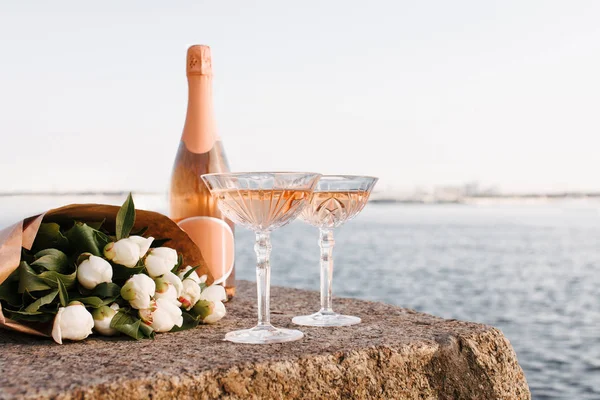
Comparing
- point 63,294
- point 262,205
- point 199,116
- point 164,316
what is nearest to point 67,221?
point 63,294

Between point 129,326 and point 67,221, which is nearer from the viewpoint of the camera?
Answer: point 129,326

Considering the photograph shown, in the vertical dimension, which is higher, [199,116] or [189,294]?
[199,116]

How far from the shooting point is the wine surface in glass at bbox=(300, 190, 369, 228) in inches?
71.6

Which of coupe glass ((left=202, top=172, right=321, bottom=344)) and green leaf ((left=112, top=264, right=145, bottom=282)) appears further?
green leaf ((left=112, top=264, right=145, bottom=282))

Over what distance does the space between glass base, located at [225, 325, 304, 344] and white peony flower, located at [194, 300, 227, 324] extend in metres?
0.17

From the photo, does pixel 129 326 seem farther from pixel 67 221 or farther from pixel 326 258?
pixel 326 258

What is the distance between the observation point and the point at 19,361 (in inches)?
54.4

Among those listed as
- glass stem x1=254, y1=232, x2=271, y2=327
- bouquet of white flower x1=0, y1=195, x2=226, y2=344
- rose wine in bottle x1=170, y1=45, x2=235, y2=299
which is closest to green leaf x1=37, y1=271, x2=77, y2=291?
bouquet of white flower x1=0, y1=195, x2=226, y2=344

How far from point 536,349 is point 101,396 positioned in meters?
16.7

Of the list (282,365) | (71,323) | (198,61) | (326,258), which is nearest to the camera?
(282,365)

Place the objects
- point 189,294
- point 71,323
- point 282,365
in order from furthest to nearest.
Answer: point 189,294 < point 71,323 < point 282,365

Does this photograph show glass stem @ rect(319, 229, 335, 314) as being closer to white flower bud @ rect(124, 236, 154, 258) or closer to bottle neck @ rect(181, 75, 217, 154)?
white flower bud @ rect(124, 236, 154, 258)

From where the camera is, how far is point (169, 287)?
169cm

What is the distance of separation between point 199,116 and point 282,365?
1203mm
